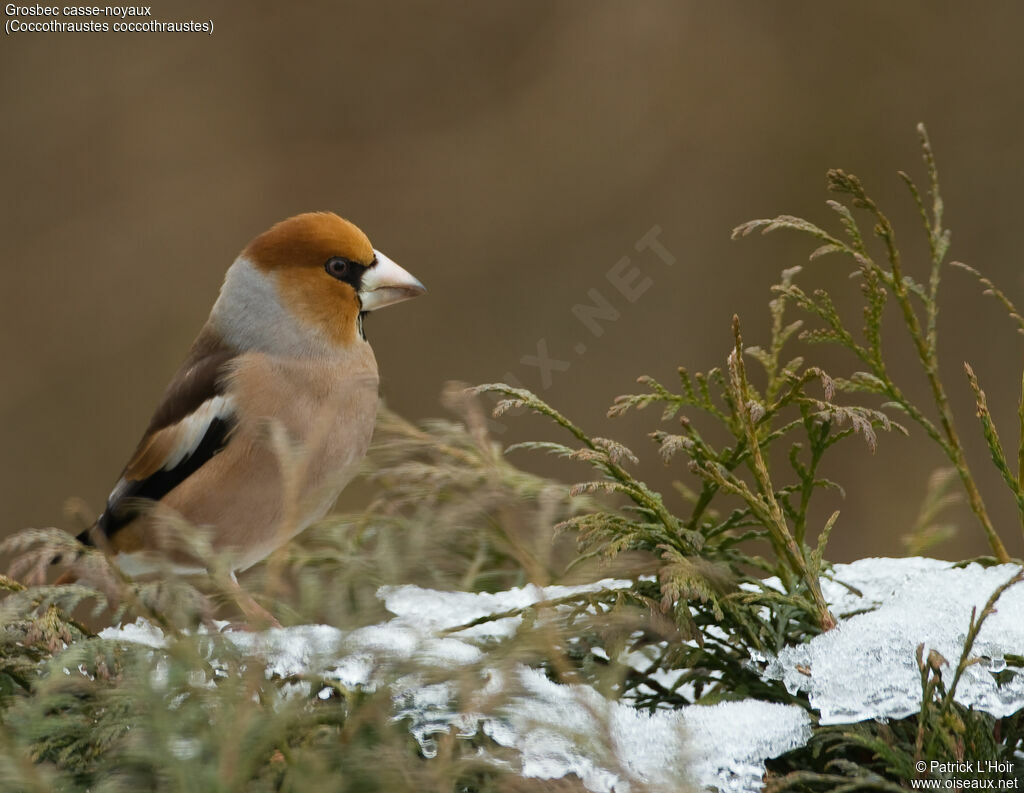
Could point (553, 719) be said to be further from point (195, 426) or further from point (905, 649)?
point (195, 426)

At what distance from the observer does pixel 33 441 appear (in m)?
4.35

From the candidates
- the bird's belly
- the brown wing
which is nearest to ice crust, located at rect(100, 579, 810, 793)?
the bird's belly

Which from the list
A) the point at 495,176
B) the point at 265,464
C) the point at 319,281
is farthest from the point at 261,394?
the point at 495,176

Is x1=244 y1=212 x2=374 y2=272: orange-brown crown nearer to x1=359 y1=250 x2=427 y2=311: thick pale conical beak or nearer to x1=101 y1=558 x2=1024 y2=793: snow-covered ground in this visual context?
x1=359 y1=250 x2=427 y2=311: thick pale conical beak

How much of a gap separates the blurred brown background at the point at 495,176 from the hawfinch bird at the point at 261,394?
6.43 ft

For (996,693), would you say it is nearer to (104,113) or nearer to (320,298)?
(320,298)

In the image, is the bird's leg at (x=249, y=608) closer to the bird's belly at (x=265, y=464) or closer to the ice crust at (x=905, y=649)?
the ice crust at (x=905, y=649)

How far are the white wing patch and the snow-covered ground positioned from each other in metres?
1.00

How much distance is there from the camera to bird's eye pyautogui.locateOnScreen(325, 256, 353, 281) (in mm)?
2186

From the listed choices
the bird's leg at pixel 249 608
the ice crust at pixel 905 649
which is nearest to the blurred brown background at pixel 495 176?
the ice crust at pixel 905 649

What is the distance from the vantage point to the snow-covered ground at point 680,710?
38.7 inches

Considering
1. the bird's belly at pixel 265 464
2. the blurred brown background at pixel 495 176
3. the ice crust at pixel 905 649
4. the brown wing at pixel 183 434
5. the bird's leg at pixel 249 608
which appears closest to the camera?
the bird's leg at pixel 249 608

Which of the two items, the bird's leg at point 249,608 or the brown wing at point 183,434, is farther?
the brown wing at point 183,434

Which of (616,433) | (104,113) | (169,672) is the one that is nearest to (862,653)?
(169,672)
